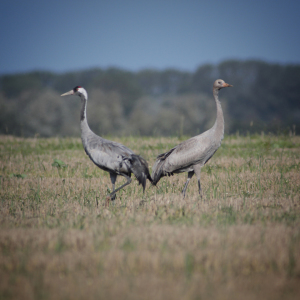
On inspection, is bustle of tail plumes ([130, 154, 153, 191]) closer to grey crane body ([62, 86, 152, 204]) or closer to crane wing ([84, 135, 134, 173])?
grey crane body ([62, 86, 152, 204])

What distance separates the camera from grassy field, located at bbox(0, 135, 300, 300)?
3242 millimetres

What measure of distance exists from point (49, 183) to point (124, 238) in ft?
14.7

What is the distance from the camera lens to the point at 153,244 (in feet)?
13.4

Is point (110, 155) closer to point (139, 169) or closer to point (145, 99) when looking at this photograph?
point (139, 169)

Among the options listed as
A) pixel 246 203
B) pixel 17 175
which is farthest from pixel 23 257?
pixel 17 175

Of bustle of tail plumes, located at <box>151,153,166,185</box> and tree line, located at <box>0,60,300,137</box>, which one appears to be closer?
bustle of tail plumes, located at <box>151,153,166,185</box>

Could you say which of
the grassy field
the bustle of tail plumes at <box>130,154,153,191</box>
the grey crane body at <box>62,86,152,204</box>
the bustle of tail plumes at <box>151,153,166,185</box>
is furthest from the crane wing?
the bustle of tail plumes at <box>151,153,166,185</box>

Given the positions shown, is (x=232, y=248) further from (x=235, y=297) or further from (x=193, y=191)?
(x=193, y=191)

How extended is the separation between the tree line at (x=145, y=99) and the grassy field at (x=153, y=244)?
2562cm

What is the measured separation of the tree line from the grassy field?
84.1ft

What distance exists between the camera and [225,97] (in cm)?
4444

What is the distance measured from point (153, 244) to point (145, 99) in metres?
41.5

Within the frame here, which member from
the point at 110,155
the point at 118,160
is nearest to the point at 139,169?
the point at 118,160

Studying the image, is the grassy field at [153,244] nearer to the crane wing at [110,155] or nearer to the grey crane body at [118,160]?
the grey crane body at [118,160]
